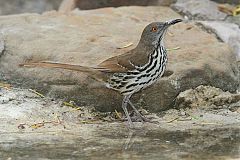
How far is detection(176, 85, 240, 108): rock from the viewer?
6.34 metres

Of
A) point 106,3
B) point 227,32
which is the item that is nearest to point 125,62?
point 227,32

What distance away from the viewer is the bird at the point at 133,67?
5977 millimetres

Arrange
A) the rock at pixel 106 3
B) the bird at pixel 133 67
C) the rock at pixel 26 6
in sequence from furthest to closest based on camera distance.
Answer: the rock at pixel 26 6 → the rock at pixel 106 3 → the bird at pixel 133 67

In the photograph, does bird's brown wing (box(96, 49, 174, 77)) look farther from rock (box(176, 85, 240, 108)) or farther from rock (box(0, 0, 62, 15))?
rock (box(0, 0, 62, 15))

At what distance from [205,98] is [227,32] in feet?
4.62

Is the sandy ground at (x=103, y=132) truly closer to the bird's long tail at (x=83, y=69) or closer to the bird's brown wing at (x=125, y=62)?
the bird's long tail at (x=83, y=69)

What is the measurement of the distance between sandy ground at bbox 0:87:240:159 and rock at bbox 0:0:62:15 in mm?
5585

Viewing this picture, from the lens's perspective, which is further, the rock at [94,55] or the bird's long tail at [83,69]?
the rock at [94,55]

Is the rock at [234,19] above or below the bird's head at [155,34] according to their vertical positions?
below

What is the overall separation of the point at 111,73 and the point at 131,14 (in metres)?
2.14

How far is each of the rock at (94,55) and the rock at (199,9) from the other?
52cm

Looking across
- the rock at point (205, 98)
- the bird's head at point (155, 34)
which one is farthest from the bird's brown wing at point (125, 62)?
the rock at point (205, 98)

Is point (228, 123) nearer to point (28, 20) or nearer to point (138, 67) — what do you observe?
point (138, 67)

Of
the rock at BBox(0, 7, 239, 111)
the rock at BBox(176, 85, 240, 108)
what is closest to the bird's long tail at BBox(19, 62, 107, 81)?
the rock at BBox(0, 7, 239, 111)
